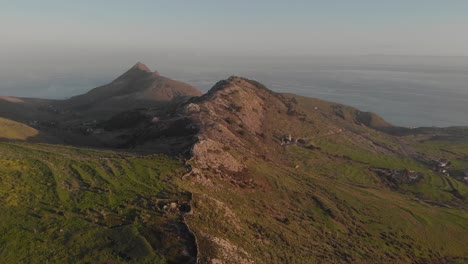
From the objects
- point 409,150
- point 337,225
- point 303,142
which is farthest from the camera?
point 409,150

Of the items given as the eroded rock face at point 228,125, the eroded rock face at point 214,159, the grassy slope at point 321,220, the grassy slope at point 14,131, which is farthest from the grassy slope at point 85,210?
the grassy slope at point 14,131

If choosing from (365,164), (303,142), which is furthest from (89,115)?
(365,164)

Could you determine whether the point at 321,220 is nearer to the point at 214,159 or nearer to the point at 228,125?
the point at 214,159

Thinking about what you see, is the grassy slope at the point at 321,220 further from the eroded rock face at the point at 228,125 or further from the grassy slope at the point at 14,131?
the grassy slope at the point at 14,131

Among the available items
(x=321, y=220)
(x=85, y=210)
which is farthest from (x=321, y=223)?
(x=85, y=210)

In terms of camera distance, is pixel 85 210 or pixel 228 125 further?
pixel 228 125

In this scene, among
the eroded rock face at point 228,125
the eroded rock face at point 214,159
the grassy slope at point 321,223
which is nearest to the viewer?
the grassy slope at point 321,223

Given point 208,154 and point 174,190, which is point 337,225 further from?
point 174,190

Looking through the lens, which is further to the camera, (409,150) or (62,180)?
(409,150)

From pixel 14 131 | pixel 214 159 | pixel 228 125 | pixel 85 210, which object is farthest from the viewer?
pixel 14 131
